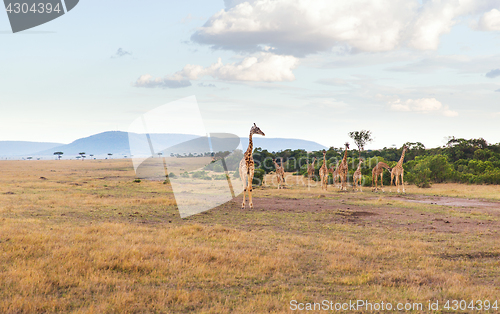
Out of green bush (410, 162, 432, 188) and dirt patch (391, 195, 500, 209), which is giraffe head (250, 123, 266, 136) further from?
green bush (410, 162, 432, 188)

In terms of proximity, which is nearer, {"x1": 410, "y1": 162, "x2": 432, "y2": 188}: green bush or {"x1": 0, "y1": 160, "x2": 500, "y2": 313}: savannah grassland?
A: {"x1": 0, "y1": 160, "x2": 500, "y2": 313}: savannah grassland

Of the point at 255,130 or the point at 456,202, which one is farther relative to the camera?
the point at 456,202

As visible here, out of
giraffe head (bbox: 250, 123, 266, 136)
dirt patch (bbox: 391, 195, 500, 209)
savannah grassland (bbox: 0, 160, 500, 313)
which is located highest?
giraffe head (bbox: 250, 123, 266, 136)

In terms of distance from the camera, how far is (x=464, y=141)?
57.1 meters


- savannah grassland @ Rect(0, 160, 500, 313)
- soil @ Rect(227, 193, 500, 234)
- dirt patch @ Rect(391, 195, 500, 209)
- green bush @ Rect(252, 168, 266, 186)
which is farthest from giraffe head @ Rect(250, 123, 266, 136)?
green bush @ Rect(252, 168, 266, 186)

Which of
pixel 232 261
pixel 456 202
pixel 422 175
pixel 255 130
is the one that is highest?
pixel 255 130

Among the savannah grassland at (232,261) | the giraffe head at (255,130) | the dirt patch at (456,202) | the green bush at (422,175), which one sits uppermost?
the giraffe head at (255,130)

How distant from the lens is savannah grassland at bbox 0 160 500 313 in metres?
7.01

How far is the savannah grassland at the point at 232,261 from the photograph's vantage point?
7.01m

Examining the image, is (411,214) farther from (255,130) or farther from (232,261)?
(232,261)

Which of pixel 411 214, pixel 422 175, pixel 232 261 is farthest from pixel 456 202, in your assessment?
pixel 232 261

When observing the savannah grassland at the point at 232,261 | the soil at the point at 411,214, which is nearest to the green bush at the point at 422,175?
the soil at the point at 411,214

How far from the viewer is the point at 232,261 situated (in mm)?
9484

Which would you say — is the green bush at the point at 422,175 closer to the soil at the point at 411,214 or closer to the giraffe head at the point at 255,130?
the soil at the point at 411,214
